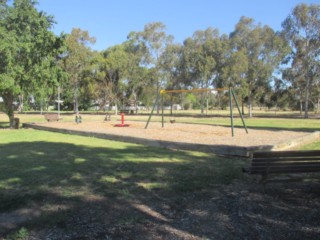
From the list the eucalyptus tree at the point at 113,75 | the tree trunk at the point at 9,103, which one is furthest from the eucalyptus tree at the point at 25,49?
the eucalyptus tree at the point at 113,75

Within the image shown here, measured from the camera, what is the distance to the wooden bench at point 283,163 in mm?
5879

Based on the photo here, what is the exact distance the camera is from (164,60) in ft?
180

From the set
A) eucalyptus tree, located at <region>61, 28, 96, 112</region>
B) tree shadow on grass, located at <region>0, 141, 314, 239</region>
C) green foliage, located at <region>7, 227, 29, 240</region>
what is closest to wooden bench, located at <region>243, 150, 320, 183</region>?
tree shadow on grass, located at <region>0, 141, 314, 239</region>

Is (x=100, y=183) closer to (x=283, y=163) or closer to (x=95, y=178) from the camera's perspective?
(x=95, y=178)

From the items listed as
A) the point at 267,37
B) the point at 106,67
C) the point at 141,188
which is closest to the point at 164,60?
the point at 106,67

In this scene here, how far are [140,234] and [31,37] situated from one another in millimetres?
17661

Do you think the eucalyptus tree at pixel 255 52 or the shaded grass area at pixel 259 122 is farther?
the eucalyptus tree at pixel 255 52

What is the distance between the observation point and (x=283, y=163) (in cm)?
591

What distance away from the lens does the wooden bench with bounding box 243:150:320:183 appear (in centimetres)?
588

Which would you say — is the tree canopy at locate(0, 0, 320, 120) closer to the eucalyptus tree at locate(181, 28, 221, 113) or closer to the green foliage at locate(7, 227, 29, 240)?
the eucalyptus tree at locate(181, 28, 221, 113)

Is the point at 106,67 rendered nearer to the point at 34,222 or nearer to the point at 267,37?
the point at 267,37

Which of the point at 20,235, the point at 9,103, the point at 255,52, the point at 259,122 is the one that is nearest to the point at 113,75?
the point at 255,52

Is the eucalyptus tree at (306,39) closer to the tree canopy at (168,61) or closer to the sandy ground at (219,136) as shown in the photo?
the tree canopy at (168,61)

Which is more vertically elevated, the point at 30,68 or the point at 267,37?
the point at 267,37
